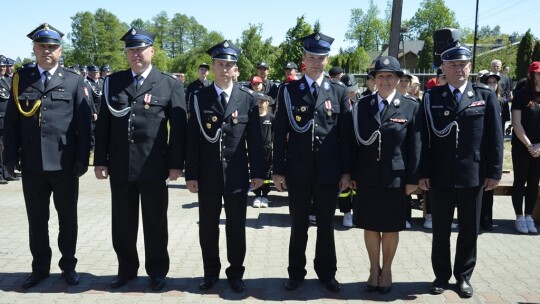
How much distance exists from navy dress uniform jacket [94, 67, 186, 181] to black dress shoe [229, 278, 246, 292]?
1173mm

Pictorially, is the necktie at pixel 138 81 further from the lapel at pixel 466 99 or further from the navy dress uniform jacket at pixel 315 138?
the lapel at pixel 466 99

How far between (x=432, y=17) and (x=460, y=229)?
93.0 m

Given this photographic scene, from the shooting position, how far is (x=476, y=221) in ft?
16.5

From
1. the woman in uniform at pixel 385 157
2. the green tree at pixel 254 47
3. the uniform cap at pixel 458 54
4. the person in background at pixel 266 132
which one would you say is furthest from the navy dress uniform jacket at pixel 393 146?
the green tree at pixel 254 47

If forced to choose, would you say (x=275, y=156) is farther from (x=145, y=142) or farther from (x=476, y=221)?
(x=476, y=221)

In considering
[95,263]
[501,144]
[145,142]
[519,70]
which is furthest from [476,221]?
[519,70]

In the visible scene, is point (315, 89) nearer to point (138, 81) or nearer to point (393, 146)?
point (393, 146)

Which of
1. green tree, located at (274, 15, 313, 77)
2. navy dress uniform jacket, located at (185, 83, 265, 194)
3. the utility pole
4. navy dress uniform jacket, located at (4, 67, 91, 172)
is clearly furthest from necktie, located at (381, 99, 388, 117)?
green tree, located at (274, 15, 313, 77)

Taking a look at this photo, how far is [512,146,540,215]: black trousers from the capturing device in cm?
734

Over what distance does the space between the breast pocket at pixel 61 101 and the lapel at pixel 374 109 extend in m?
2.82

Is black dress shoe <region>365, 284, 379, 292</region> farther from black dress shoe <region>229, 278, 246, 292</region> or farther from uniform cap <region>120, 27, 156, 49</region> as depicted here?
uniform cap <region>120, 27, 156, 49</region>

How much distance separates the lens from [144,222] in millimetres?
5152

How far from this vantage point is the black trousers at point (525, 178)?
7.34 metres

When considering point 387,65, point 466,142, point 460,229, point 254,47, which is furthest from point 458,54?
point 254,47
